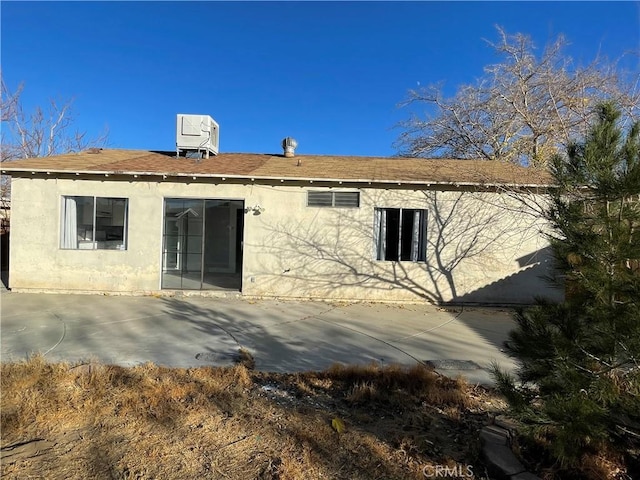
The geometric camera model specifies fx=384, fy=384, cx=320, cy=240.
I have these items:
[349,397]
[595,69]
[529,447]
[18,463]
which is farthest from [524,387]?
[595,69]

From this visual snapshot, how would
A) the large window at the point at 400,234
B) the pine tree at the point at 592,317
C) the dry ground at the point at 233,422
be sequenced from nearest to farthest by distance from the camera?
the pine tree at the point at 592,317 → the dry ground at the point at 233,422 → the large window at the point at 400,234

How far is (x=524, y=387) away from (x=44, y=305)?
8.72 meters

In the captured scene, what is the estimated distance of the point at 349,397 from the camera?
12.8 feet

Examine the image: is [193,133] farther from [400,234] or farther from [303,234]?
[400,234]

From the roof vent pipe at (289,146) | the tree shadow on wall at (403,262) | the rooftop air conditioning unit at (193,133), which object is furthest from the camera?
the roof vent pipe at (289,146)

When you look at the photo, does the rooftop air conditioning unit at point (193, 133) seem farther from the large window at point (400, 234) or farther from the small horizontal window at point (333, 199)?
the large window at point (400, 234)

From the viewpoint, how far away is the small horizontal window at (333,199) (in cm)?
938

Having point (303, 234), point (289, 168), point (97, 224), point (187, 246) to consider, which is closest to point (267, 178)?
point (289, 168)

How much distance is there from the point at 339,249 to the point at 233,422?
6266 mm

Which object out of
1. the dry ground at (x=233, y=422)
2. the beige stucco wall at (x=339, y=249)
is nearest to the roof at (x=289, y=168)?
the beige stucco wall at (x=339, y=249)

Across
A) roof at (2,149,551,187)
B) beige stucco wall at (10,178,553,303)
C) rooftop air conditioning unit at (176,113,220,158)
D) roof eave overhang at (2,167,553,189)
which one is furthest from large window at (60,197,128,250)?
rooftop air conditioning unit at (176,113,220,158)

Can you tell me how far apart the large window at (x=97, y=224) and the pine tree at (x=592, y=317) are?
9.24m

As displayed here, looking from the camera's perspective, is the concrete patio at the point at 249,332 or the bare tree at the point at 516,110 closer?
the concrete patio at the point at 249,332

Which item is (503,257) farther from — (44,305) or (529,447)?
(44,305)
